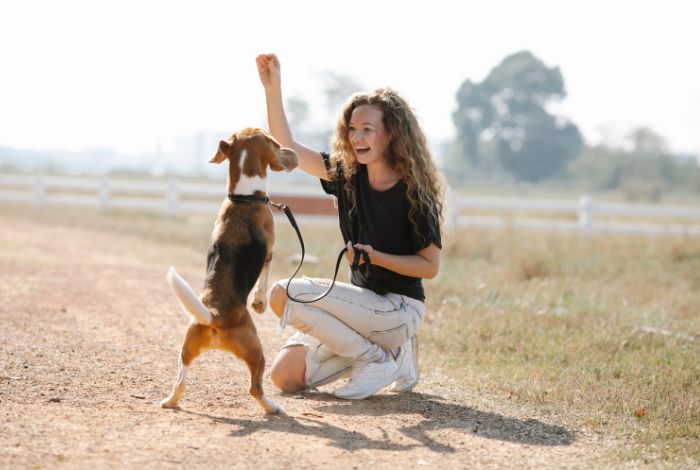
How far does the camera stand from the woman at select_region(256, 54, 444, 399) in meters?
5.31

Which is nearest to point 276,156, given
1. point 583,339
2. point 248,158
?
point 248,158

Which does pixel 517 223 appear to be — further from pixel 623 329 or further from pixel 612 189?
pixel 612 189

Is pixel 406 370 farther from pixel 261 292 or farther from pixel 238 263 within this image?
pixel 238 263

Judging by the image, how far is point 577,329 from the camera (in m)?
7.91

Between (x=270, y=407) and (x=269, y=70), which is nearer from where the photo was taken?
(x=270, y=407)

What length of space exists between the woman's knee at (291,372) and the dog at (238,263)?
67 centimetres

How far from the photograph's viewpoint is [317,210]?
21438mm

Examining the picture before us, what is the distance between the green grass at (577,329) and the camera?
5.34m

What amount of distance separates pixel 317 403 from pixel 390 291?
0.81m

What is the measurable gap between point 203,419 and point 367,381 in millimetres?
1084

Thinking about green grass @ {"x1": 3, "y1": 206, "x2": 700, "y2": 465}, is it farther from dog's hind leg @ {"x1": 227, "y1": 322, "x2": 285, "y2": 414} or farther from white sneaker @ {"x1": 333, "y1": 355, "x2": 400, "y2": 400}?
dog's hind leg @ {"x1": 227, "y1": 322, "x2": 285, "y2": 414}

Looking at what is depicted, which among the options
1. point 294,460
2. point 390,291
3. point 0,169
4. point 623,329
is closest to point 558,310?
point 623,329

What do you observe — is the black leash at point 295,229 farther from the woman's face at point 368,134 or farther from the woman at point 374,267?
the woman's face at point 368,134

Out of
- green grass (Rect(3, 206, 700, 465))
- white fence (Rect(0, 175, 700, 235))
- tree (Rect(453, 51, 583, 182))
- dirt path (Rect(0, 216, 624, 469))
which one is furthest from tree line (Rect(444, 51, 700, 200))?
dirt path (Rect(0, 216, 624, 469))
